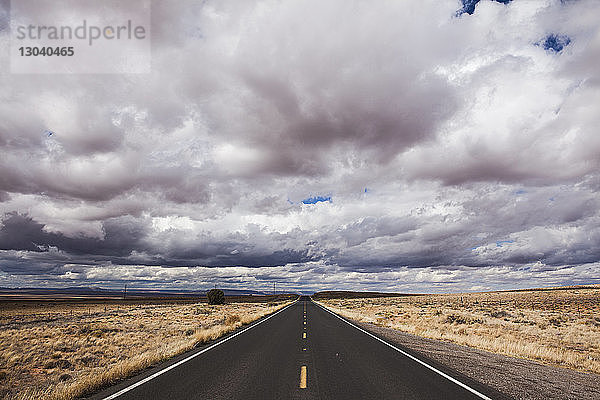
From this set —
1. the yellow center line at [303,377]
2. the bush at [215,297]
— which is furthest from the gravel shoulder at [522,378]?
the bush at [215,297]

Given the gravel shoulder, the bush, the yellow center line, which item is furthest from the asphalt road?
the bush

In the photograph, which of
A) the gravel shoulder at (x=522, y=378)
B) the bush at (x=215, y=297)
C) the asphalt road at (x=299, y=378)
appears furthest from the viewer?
the bush at (x=215, y=297)

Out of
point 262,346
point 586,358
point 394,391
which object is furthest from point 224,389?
point 586,358

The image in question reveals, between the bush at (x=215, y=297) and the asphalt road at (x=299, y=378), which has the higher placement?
the asphalt road at (x=299, y=378)

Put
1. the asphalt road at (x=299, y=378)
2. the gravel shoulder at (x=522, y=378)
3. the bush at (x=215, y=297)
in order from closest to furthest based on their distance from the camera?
the asphalt road at (x=299, y=378) → the gravel shoulder at (x=522, y=378) → the bush at (x=215, y=297)

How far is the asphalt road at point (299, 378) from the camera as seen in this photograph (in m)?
7.88

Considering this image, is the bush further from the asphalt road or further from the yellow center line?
the yellow center line

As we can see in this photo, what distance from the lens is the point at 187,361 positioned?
39.0 ft

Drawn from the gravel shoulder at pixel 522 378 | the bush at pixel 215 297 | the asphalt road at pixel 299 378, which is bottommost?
the bush at pixel 215 297

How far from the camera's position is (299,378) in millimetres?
9523

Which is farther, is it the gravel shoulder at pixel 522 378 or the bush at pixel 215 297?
the bush at pixel 215 297

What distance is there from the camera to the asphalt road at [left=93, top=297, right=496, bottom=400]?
7.88 m

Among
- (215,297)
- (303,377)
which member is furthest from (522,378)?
(215,297)

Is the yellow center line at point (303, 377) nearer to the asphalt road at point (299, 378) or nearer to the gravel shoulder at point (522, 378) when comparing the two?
the asphalt road at point (299, 378)
